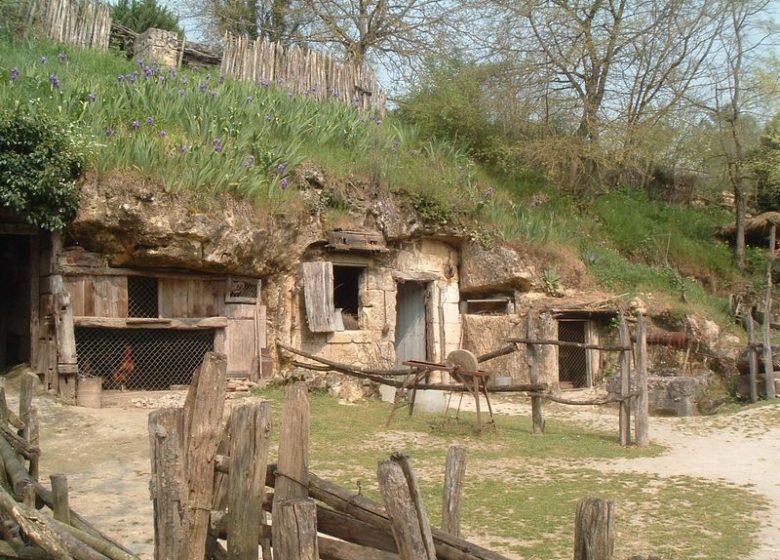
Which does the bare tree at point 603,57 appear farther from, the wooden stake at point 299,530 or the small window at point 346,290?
the wooden stake at point 299,530

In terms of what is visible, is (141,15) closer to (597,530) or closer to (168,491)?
(168,491)

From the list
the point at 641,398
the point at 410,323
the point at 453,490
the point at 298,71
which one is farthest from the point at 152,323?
the point at 453,490

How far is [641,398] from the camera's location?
34.8 ft

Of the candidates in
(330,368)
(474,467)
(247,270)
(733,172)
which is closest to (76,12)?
(247,270)

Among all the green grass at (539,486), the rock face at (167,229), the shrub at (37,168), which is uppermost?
the shrub at (37,168)

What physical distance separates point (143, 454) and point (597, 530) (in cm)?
682

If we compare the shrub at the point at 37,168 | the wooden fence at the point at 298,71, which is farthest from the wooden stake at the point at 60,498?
the wooden fence at the point at 298,71

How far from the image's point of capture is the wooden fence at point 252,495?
12.7ft

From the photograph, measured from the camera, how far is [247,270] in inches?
535

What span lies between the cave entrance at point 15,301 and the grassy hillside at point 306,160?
2386 millimetres

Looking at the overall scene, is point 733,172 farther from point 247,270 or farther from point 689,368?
point 247,270

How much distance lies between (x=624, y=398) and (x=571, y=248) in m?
7.15

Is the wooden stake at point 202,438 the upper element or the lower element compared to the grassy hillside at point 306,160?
lower

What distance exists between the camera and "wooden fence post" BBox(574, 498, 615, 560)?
344cm
